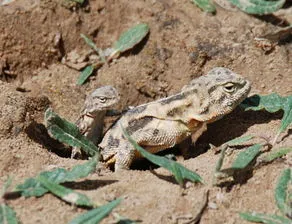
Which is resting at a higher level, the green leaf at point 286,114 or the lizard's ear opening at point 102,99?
the lizard's ear opening at point 102,99

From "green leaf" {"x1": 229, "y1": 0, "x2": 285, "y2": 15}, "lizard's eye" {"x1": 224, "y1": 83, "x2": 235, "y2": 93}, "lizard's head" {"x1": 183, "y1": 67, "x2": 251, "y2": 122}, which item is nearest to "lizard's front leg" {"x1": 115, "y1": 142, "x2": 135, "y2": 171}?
"lizard's head" {"x1": 183, "y1": 67, "x2": 251, "y2": 122}

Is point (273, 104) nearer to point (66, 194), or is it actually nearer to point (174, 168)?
point (174, 168)

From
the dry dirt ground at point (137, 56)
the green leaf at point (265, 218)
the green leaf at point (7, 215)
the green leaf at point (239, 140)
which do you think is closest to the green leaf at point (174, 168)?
the green leaf at point (265, 218)

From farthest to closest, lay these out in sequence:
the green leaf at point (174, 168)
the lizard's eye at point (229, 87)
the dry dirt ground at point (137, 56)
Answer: the dry dirt ground at point (137, 56), the lizard's eye at point (229, 87), the green leaf at point (174, 168)

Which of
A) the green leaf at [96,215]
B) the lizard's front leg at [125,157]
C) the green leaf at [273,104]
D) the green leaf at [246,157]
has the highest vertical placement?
the green leaf at [96,215]

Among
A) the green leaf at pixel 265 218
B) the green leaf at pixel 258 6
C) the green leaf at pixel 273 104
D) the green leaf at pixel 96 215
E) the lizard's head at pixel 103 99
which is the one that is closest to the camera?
the green leaf at pixel 96 215

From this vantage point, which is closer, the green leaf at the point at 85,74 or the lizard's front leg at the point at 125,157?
the lizard's front leg at the point at 125,157

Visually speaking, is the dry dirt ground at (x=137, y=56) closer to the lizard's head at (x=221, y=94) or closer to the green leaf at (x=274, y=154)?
the lizard's head at (x=221, y=94)
